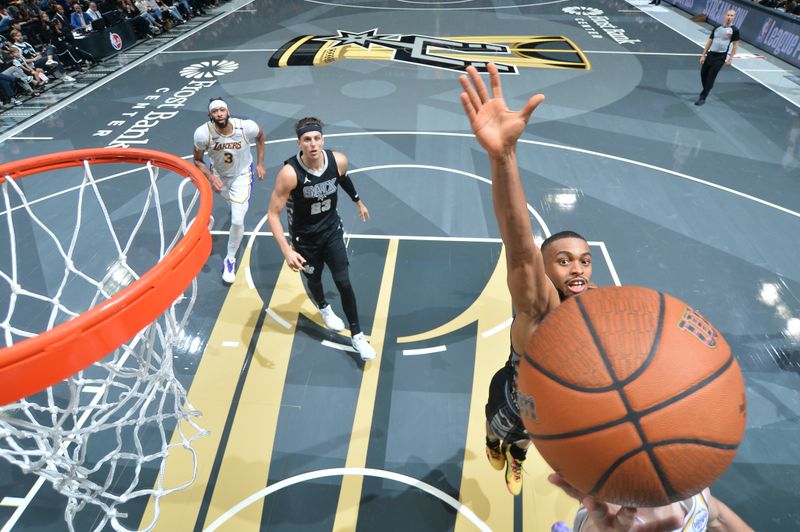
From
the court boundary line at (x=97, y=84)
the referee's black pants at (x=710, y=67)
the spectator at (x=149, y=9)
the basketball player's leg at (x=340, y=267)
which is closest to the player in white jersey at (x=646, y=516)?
the basketball player's leg at (x=340, y=267)

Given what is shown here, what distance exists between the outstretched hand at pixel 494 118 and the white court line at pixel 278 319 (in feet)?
11.3

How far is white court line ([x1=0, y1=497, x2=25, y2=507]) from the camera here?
343 cm

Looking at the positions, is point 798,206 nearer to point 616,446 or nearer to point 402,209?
point 402,209

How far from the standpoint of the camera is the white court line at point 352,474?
128 inches

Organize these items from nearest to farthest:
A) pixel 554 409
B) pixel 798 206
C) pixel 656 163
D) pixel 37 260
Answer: pixel 554 409
pixel 37 260
pixel 798 206
pixel 656 163

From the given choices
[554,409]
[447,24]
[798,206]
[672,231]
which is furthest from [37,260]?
[447,24]

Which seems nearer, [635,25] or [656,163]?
[656,163]

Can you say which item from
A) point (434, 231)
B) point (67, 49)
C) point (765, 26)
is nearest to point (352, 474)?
point (434, 231)

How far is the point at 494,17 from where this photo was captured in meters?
14.4

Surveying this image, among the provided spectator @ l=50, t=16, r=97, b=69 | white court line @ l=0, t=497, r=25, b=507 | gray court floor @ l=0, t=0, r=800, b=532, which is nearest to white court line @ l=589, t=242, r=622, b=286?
gray court floor @ l=0, t=0, r=800, b=532

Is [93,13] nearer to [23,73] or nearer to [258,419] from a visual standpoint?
[23,73]

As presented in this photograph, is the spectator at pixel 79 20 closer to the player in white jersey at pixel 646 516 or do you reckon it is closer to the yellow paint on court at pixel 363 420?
the yellow paint on court at pixel 363 420

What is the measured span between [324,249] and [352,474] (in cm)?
174

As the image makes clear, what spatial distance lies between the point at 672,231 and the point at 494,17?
10937 millimetres
